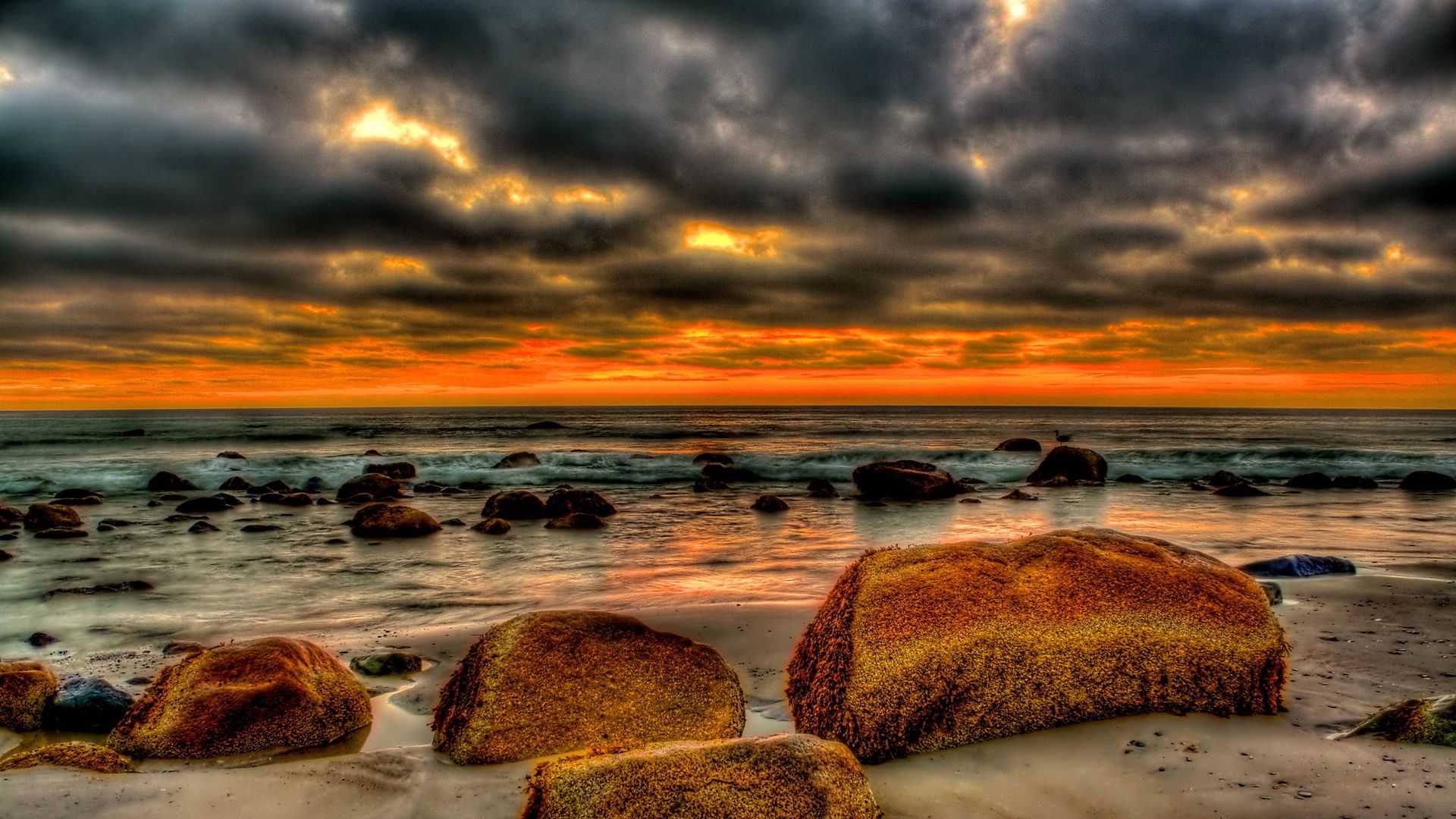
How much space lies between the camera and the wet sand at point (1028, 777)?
3377mm

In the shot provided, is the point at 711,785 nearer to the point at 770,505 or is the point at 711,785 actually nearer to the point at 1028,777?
the point at 1028,777

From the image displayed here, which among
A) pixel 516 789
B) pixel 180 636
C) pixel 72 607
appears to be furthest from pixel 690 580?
pixel 72 607

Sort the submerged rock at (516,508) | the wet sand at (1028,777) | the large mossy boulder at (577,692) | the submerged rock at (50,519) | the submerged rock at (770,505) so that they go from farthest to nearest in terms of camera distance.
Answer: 1. the submerged rock at (770,505)
2. the submerged rock at (516,508)
3. the submerged rock at (50,519)
4. the large mossy boulder at (577,692)
5. the wet sand at (1028,777)

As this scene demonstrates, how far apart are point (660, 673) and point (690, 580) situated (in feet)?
15.9

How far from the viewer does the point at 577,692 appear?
4.30 m

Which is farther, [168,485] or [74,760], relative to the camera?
[168,485]

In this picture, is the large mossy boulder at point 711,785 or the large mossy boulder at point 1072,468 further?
the large mossy boulder at point 1072,468

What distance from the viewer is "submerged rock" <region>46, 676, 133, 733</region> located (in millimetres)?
4699

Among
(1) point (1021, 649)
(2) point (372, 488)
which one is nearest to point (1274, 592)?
(1) point (1021, 649)

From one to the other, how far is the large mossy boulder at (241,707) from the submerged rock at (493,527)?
8.35 m

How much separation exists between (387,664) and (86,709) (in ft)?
5.43

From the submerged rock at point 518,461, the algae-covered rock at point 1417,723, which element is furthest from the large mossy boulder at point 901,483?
the algae-covered rock at point 1417,723

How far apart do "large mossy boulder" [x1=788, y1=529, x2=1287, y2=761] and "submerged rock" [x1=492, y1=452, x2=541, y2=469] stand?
85.7 ft

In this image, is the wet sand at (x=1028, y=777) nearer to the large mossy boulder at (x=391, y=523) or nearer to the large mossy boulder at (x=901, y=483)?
the large mossy boulder at (x=391, y=523)
